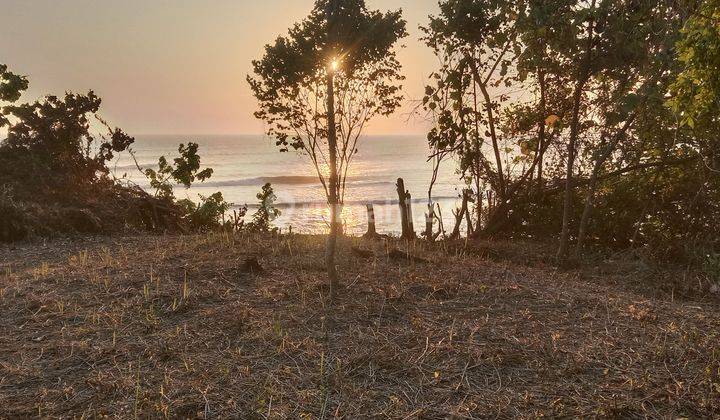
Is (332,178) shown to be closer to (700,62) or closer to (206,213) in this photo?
(700,62)

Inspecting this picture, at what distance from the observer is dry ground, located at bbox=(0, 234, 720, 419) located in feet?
14.1

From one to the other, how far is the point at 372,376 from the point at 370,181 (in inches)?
2037

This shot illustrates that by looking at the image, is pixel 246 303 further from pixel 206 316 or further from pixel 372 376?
pixel 372 376

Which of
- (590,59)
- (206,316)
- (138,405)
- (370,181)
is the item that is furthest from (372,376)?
(370,181)

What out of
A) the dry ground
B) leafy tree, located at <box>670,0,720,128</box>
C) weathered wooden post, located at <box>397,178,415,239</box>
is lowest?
the dry ground

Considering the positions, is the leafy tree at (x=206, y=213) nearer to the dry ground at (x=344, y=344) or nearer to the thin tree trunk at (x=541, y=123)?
the dry ground at (x=344, y=344)

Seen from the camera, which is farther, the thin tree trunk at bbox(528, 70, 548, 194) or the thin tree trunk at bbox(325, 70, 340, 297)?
the thin tree trunk at bbox(528, 70, 548, 194)

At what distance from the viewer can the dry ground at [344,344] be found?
4285mm

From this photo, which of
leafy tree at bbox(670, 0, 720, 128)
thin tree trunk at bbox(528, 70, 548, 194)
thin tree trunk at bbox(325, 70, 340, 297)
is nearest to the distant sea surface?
thin tree trunk at bbox(528, 70, 548, 194)

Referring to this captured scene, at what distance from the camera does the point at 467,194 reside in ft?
45.6

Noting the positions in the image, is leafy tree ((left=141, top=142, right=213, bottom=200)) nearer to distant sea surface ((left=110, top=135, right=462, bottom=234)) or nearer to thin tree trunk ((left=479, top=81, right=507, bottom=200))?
distant sea surface ((left=110, top=135, right=462, bottom=234))

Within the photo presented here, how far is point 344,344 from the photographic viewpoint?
530 centimetres

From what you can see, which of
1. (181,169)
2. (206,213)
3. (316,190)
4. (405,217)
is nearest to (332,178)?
(405,217)

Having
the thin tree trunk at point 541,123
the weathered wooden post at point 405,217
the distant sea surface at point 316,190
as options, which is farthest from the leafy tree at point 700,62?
the distant sea surface at point 316,190
